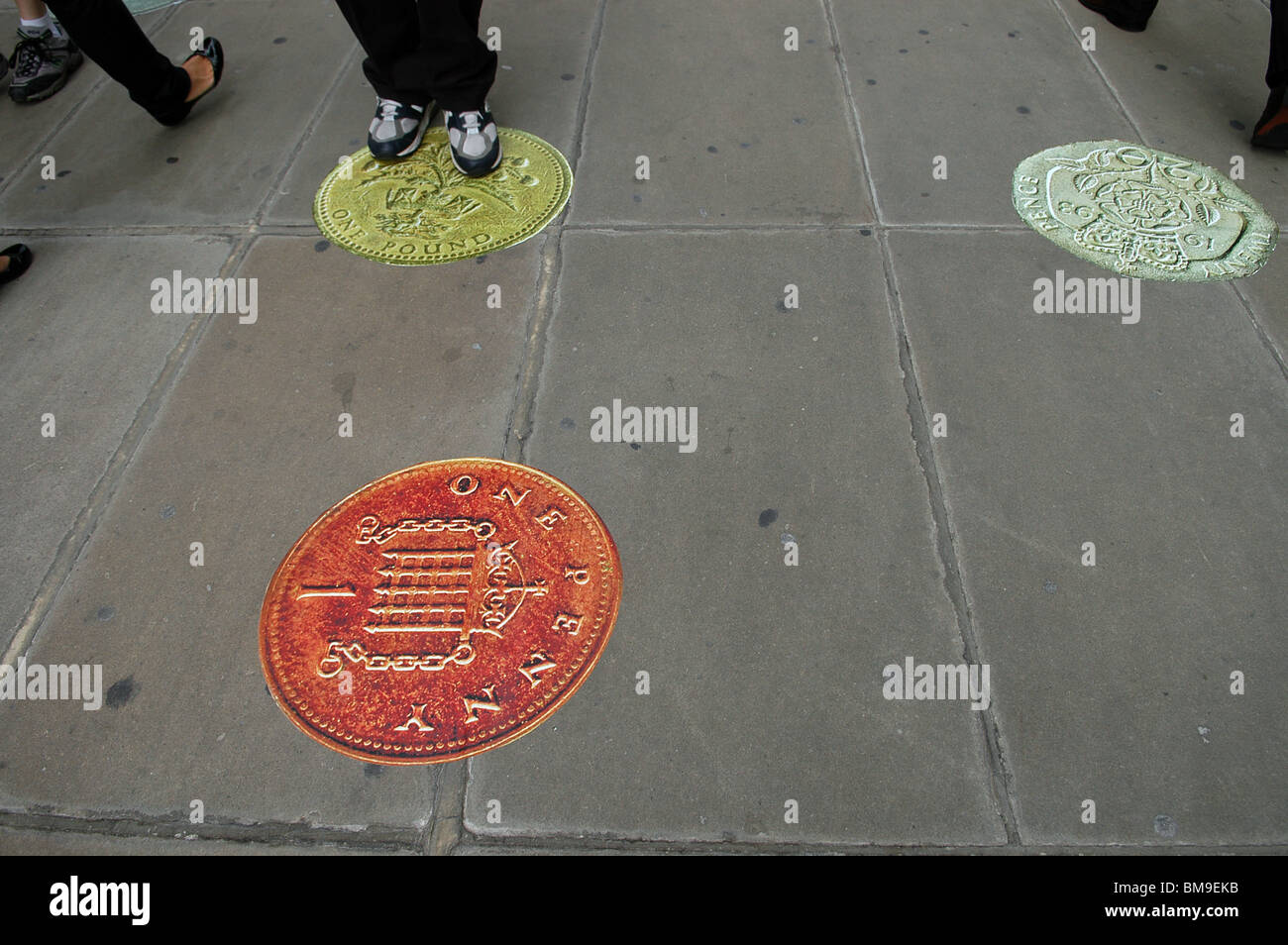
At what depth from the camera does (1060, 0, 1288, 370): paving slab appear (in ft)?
10.7

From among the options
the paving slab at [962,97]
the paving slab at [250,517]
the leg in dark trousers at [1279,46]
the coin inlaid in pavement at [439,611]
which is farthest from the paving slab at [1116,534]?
the paving slab at [250,517]

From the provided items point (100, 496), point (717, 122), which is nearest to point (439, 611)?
point (100, 496)

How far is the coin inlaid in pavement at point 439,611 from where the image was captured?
6.45ft

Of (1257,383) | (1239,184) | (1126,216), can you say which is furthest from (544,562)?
(1239,184)

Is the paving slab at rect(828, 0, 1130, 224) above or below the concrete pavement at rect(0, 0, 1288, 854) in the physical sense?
above

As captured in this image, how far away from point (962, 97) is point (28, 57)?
485 centimetres

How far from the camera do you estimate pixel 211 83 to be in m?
4.00

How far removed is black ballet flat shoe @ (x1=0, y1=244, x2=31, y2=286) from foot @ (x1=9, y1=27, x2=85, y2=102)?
5.16 feet

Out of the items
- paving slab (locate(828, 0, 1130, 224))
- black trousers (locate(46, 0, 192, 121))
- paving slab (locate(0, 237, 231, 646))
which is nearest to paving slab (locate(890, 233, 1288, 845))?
paving slab (locate(828, 0, 1130, 224))

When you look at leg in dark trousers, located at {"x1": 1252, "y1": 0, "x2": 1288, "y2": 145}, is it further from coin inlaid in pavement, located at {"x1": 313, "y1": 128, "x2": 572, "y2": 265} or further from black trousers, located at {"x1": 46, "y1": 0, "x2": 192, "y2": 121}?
black trousers, located at {"x1": 46, "y1": 0, "x2": 192, "y2": 121}

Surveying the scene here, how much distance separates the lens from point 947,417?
2.57 metres

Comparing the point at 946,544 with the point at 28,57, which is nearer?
the point at 946,544

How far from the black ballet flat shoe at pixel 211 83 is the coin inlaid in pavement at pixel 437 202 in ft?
3.13

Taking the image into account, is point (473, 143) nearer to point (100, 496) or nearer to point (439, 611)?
point (100, 496)
